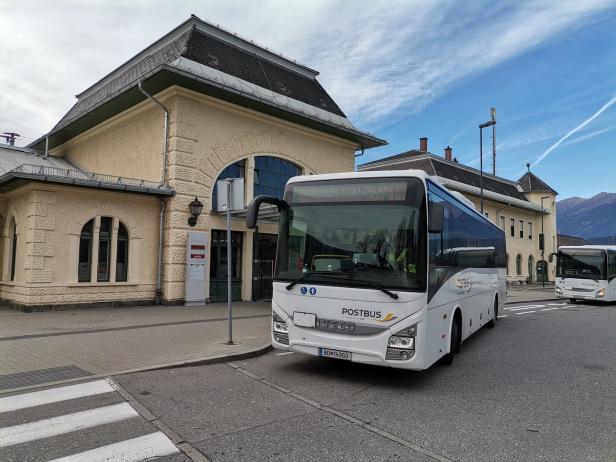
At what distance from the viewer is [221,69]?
1733cm

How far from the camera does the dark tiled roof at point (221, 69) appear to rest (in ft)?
56.0

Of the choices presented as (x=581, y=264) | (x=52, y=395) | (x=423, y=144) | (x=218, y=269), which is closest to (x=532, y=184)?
(x=423, y=144)

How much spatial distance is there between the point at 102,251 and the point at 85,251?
1.64 ft

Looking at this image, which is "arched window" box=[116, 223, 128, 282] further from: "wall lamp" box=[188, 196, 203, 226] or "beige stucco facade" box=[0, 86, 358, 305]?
"wall lamp" box=[188, 196, 203, 226]

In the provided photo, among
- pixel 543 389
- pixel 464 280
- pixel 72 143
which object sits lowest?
pixel 543 389

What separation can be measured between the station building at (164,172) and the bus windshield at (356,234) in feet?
25.3

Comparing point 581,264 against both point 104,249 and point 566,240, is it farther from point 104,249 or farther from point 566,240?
point 566,240

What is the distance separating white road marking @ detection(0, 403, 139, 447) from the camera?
4379 millimetres

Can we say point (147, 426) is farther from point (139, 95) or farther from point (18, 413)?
point (139, 95)

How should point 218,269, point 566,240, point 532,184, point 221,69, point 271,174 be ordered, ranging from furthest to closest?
1. point 566,240
2. point 532,184
3. point 271,174
4. point 221,69
5. point 218,269

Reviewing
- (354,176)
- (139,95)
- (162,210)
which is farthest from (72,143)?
(354,176)

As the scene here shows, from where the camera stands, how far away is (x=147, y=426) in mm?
4688

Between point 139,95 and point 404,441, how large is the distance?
15.6 metres

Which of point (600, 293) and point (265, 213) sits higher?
point (265, 213)
